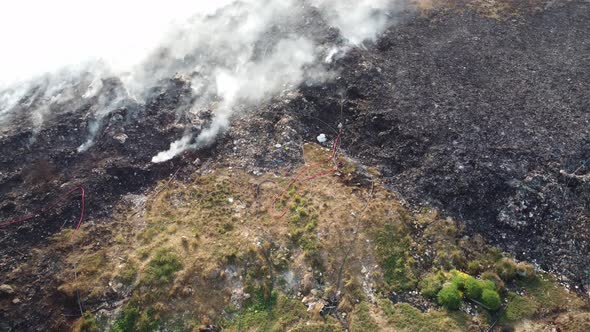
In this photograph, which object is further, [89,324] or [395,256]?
[395,256]

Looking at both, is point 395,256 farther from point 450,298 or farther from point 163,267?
point 163,267

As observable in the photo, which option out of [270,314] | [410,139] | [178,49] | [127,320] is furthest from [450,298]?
[178,49]

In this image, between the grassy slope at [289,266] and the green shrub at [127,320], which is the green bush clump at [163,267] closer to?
the grassy slope at [289,266]

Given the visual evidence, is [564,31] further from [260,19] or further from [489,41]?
[260,19]

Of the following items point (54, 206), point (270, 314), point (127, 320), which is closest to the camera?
point (127, 320)

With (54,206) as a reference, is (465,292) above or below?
below

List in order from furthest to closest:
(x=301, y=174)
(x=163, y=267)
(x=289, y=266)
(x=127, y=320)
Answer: (x=301, y=174)
(x=289, y=266)
(x=163, y=267)
(x=127, y=320)

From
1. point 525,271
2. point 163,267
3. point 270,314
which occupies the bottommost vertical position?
point 525,271
